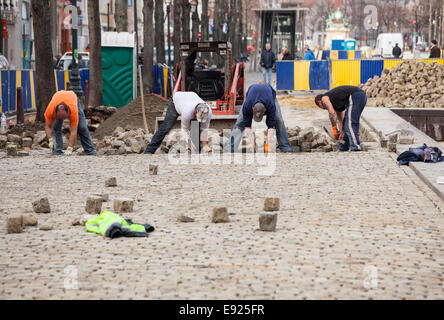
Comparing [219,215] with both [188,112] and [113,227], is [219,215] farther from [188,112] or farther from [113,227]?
[188,112]

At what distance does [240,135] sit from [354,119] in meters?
2.02

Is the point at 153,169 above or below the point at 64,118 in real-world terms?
below

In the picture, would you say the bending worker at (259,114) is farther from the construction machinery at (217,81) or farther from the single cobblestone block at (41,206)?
the single cobblestone block at (41,206)

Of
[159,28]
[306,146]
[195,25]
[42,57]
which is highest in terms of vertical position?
[195,25]

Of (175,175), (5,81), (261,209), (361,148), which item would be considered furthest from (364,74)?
(261,209)

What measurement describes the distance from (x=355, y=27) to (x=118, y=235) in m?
127

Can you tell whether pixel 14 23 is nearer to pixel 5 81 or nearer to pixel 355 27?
pixel 5 81

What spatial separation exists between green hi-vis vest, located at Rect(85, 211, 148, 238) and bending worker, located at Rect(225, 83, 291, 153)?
19.1ft

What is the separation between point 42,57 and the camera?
21641 mm

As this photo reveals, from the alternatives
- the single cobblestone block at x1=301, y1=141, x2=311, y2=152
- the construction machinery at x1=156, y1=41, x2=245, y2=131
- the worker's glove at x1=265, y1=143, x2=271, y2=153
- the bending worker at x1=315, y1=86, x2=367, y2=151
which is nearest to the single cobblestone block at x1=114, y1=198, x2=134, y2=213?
the worker's glove at x1=265, y1=143, x2=271, y2=153

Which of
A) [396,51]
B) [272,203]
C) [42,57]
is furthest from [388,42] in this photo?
[272,203]

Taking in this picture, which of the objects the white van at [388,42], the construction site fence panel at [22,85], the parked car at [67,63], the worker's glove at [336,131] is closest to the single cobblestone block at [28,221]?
the worker's glove at [336,131]

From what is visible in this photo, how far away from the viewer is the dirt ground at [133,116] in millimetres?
20594

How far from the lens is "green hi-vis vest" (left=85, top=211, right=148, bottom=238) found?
7.49 metres
